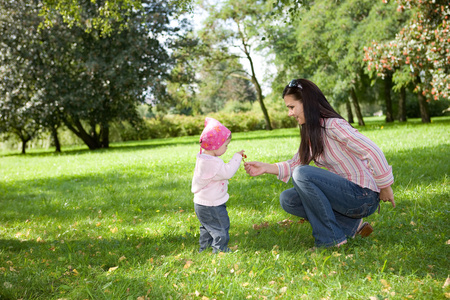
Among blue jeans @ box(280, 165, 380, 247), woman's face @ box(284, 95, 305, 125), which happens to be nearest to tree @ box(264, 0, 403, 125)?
woman's face @ box(284, 95, 305, 125)

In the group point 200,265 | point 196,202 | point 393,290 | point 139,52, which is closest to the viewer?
point 393,290

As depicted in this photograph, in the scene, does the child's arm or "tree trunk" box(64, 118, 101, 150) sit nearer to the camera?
the child's arm

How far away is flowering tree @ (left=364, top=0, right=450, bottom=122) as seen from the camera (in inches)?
530

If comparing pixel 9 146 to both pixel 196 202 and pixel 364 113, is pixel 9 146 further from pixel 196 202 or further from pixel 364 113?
pixel 364 113

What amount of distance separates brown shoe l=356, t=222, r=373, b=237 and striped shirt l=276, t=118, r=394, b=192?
0.47m

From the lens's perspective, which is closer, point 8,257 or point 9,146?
point 8,257

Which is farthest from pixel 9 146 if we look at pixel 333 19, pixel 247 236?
pixel 247 236

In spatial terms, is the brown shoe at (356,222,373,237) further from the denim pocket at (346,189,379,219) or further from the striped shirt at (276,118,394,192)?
the striped shirt at (276,118,394,192)

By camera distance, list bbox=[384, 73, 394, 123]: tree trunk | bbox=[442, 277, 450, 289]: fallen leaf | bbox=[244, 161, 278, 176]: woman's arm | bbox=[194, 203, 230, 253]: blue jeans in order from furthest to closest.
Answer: bbox=[384, 73, 394, 123]: tree trunk, bbox=[244, 161, 278, 176]: woman's arm, bbox=[194, 203, 230, 253]: blue jeans, bbox=[442, 277, 450, 289]: fallen leaf

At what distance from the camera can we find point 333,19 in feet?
66.8

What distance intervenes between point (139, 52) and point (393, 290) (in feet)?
56.4

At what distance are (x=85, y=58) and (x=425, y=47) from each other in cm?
1515

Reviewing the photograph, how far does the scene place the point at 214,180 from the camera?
3441mm

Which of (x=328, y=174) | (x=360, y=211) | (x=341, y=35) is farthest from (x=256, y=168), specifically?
(x=341, y=35)
